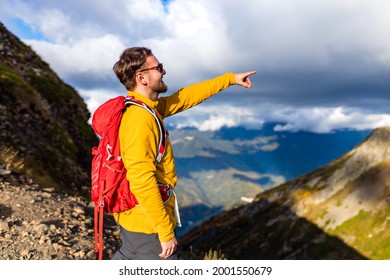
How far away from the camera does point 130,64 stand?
5066 mm

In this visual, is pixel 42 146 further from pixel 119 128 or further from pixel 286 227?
pixel 286 227

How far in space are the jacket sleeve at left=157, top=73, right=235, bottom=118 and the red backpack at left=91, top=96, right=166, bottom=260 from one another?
138cm

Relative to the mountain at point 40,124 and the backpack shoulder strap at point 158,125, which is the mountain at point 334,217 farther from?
the backpack shoulder strap at point 158,125

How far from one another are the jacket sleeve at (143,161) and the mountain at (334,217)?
5073cm

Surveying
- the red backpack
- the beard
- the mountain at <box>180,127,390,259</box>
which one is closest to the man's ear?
the beard

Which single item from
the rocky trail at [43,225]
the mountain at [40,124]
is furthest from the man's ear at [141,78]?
the mountain at [40,124]

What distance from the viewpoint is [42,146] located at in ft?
57.1

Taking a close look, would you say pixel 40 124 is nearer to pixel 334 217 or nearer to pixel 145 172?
pixel 145 172

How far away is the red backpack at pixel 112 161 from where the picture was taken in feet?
15.6

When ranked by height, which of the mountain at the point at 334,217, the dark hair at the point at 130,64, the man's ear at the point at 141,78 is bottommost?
the mountain at the point at 334,217

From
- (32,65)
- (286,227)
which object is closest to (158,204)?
(32,65)

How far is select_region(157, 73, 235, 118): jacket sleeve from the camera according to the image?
251 inches

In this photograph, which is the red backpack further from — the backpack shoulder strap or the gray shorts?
the gray shorts

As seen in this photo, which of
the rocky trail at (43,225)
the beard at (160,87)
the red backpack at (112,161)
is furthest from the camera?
the rocky trail at (43,225)
